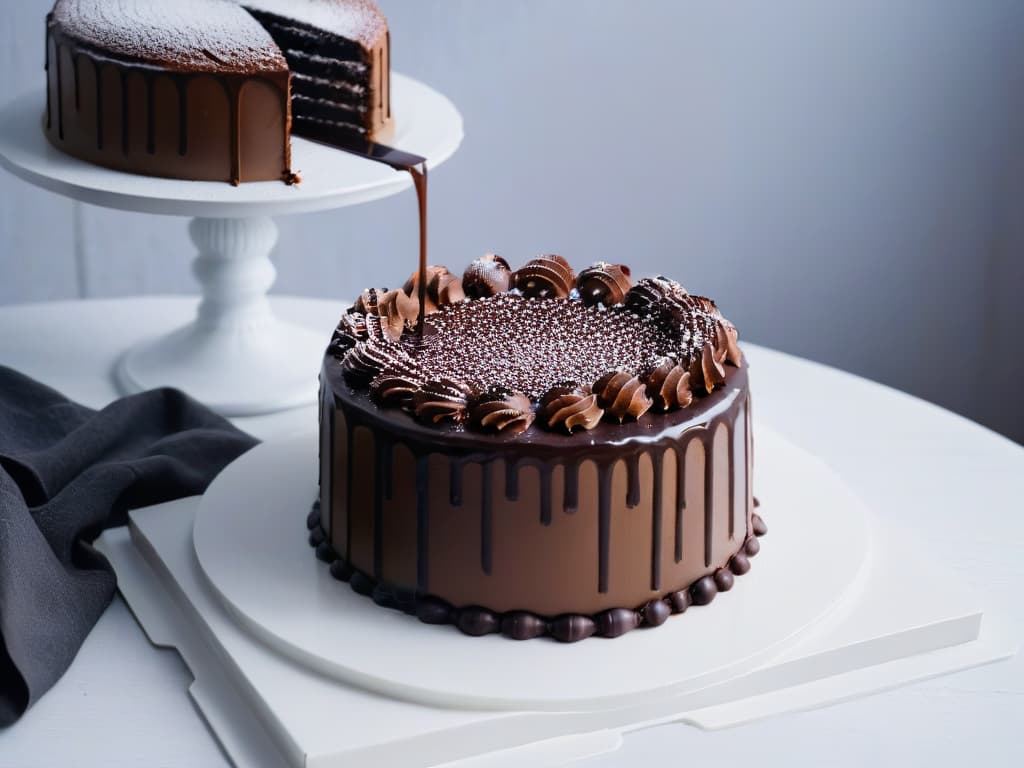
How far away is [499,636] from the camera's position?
1.56m

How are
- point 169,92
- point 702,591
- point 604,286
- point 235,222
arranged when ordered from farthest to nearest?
point 235,222 → point 169,92 → point 604,286 → point 702,591

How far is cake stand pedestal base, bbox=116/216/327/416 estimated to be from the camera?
2.28 meters

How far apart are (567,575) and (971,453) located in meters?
0.84

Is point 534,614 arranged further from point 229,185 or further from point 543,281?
point 229,185

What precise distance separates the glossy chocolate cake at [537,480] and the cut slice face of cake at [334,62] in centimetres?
71

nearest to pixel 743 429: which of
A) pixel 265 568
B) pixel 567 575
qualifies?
pixel 567 575

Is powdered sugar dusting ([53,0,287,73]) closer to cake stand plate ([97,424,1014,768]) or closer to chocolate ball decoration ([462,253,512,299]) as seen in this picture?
chocolate ball decoration ([462,253,512,299])

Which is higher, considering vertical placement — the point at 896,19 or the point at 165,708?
the point at 896,19

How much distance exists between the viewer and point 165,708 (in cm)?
152

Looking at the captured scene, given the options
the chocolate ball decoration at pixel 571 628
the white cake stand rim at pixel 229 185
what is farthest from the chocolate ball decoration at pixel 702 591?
the white cake stand rim at pixel 229 185

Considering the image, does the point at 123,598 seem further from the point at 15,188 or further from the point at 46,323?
the point at 15,188

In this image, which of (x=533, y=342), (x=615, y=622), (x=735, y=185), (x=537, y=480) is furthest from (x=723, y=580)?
(x=735, y=185)

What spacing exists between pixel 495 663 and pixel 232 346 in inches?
39.6

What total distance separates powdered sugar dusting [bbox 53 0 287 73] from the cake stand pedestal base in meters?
0.26
